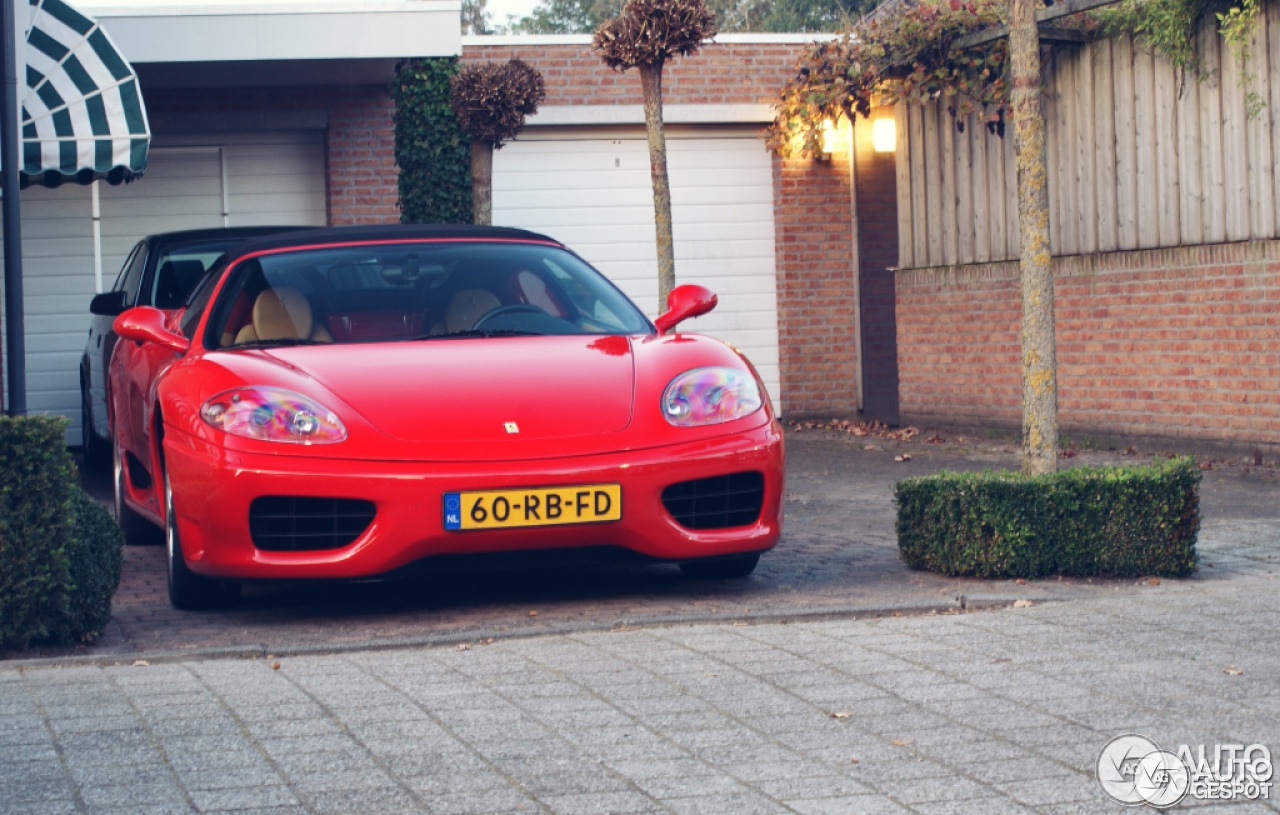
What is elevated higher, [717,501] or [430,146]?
[430,146]

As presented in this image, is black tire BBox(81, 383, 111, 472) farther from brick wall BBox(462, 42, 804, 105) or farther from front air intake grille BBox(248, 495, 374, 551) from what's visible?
front air intake grille BBox(248, 495, 374, 551)

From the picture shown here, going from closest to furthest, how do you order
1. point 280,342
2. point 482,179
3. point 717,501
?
point 717,501 → point 280,342 → point 482,179

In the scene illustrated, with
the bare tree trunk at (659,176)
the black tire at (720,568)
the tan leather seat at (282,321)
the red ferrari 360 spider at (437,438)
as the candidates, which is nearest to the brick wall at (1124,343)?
the bare tree trunk at (659,176)

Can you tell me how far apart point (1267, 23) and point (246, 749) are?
8275 millimetres

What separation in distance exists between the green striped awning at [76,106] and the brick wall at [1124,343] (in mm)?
6687

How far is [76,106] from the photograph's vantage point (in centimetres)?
957

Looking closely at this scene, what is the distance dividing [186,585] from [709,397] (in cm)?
195

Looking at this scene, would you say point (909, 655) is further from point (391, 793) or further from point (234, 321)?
point (234, 321)

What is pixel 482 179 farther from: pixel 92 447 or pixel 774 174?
pixel 774 174

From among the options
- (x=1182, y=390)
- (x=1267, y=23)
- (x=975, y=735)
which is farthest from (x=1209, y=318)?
(x=975, y=735)

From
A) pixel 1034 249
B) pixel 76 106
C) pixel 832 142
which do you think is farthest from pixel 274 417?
pixel 832 142

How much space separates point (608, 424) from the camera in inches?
196

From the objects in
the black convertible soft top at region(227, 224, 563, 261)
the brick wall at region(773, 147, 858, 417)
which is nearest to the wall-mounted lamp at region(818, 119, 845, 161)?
the brick wall at region(773, 147, 858, 417)

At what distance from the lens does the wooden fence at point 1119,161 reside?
31.6 ft
